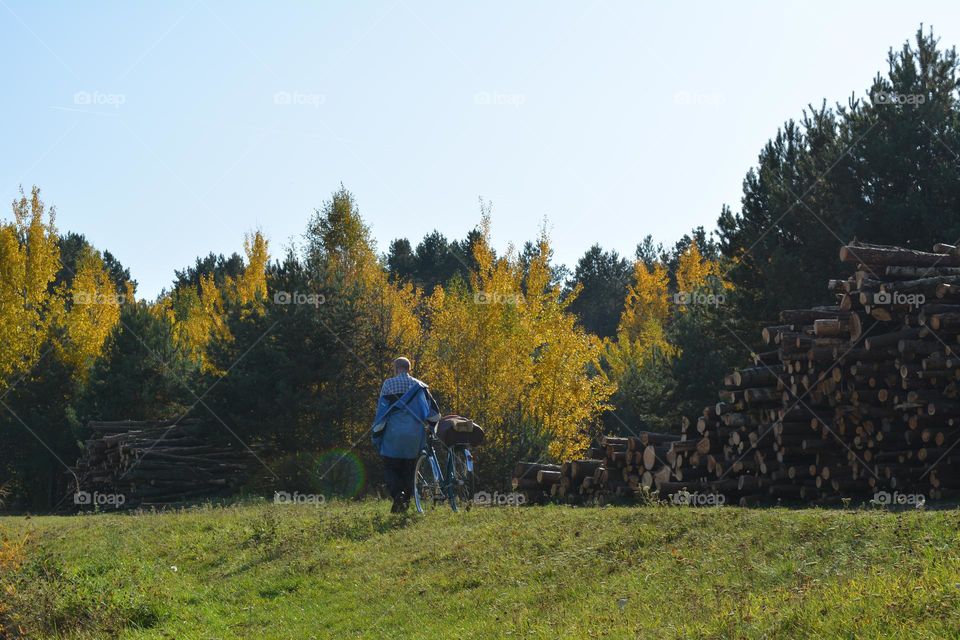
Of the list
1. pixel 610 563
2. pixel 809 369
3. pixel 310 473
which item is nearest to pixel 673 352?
pixel 310 473

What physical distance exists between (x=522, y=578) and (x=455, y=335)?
2014 cm

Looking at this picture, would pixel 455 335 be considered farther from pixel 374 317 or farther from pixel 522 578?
pixel 522 578

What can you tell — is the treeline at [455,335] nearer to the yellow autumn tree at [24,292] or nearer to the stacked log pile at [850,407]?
the yellow autumn tree at [24,292]

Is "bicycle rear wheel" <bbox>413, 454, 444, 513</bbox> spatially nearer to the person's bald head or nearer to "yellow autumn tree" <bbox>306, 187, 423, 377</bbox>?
the person's bald head

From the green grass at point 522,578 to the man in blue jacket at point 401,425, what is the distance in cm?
62

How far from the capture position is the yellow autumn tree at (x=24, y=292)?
33.7 m

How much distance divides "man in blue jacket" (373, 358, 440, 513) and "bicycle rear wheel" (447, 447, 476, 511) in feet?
1.91

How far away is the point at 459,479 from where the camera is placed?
15.4 meters

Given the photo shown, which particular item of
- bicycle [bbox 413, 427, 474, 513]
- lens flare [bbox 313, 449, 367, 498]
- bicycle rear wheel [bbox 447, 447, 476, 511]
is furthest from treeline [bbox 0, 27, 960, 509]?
bicycle [bbox 413, 427, 474, 513]

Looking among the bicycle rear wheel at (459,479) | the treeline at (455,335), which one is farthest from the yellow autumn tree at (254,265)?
the bicycle rear wheel at (459,479)

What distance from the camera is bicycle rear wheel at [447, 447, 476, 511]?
14.2m

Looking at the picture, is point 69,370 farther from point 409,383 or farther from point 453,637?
point 453,637

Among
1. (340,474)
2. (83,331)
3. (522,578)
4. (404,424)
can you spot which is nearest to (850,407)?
(404,424)

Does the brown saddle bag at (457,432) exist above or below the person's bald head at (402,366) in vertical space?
below
